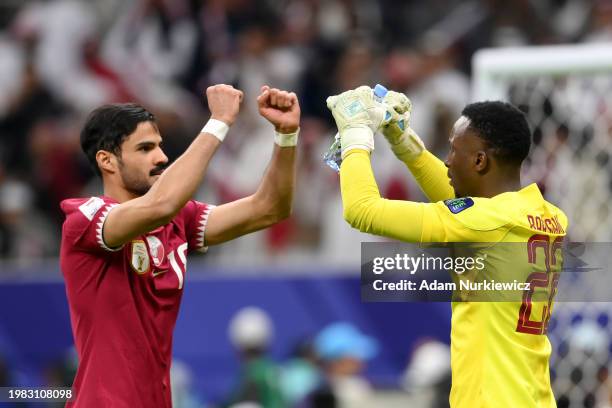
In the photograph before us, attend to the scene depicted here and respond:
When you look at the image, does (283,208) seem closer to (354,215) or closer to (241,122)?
(354,215)

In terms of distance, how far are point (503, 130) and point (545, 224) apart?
0.40m

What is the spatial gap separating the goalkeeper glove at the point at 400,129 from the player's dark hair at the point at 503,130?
0.34m

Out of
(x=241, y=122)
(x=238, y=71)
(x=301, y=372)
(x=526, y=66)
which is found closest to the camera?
(x=526, y=66)

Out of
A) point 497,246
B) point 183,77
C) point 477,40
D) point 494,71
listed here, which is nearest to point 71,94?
point 183,77

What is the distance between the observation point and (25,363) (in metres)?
11.2

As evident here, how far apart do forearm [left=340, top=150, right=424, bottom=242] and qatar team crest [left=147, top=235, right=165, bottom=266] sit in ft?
2.64

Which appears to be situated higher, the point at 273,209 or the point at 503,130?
the point at 503,130

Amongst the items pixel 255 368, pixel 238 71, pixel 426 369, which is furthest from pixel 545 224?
pixel 238 71

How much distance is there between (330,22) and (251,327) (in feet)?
14.2

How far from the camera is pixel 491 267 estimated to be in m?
4.97

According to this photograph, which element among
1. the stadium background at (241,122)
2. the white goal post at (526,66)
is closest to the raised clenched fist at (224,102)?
the white goal post at (526,66)

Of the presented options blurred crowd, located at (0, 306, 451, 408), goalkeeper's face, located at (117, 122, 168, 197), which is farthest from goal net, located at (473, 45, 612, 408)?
goalkeeper's face, located at (117, 122, 168, 197)

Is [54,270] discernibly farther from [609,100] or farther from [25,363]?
[609,100]

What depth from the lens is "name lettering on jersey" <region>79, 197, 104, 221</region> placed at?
16.7 ft
